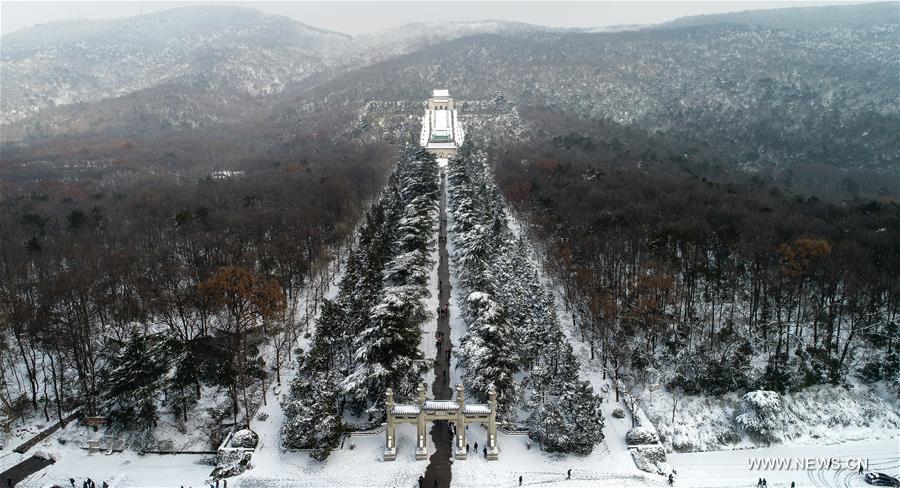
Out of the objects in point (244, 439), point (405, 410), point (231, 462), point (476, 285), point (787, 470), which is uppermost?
point (476, 285)

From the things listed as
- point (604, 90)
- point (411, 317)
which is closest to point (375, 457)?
point (411, 317)

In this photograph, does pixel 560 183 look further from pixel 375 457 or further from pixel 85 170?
pixel 85 170

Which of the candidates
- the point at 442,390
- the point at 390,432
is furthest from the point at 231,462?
the point at 442,390

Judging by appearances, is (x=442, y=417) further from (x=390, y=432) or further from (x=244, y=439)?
(x=244, y=439)

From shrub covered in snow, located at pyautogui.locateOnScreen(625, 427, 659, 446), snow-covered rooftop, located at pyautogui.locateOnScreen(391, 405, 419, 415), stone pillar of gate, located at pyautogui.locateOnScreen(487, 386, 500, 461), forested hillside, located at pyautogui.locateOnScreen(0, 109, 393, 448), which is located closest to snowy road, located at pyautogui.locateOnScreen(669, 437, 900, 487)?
shrub covered in snow, located at pyautogui.locateOnScreen(625, 427, 659, 446)

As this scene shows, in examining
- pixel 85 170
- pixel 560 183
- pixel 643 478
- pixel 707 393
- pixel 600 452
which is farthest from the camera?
pixel 85 170

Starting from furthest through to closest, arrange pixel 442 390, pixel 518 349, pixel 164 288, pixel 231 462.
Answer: pixel 164 288 < pixel 518 349 < pixel 442 390 < pixel 231 462
